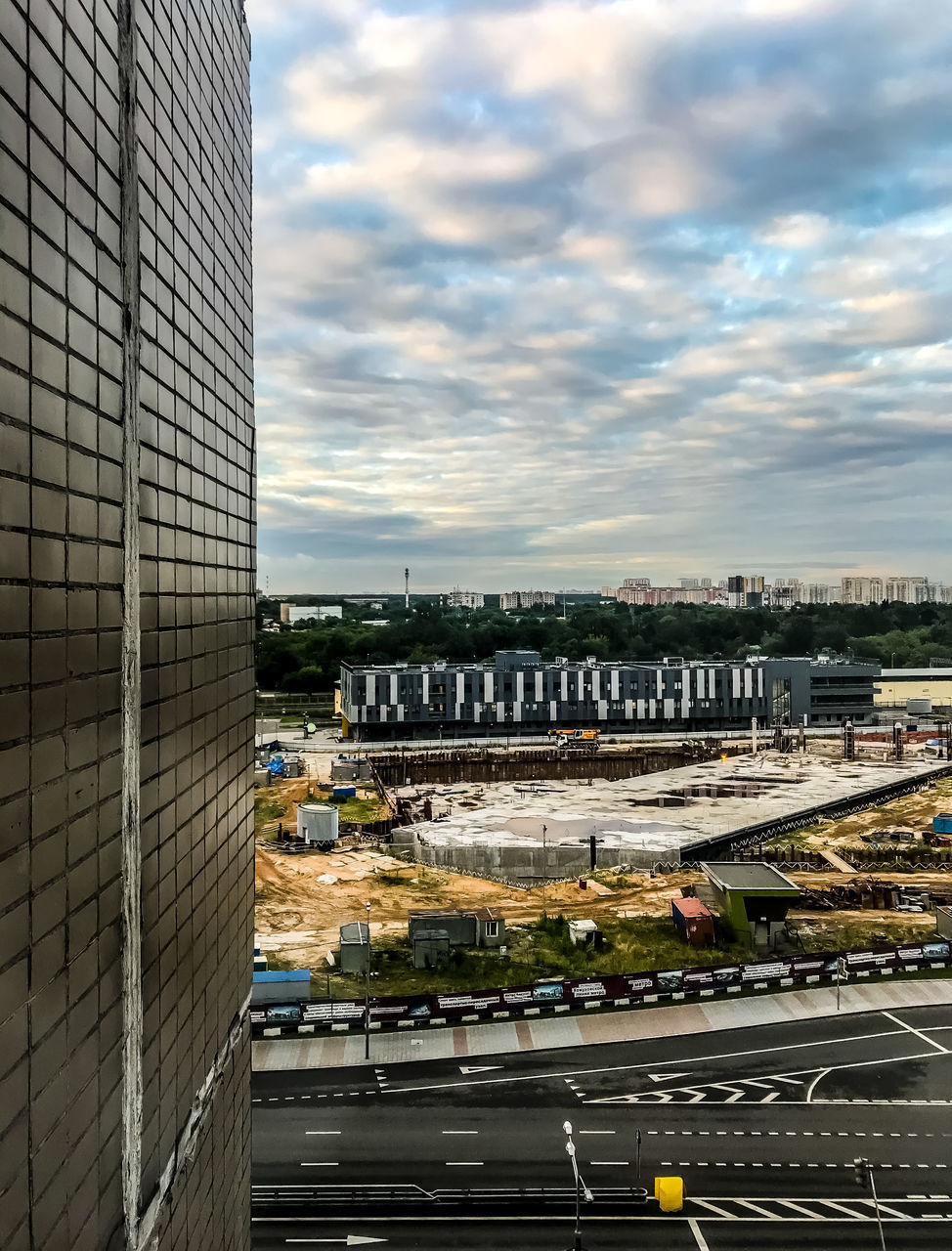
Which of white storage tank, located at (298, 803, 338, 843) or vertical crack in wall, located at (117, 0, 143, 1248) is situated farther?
white storage tank, located at (298, 803, 338, 843)

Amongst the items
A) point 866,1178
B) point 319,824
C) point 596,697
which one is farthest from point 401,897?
point 596,697

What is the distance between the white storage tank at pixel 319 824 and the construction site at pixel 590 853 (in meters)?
1.18

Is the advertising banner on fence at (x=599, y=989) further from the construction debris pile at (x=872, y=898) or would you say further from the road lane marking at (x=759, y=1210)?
the road lane marking at (x=759, y=1210)

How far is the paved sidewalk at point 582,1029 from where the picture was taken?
3988 centimetres

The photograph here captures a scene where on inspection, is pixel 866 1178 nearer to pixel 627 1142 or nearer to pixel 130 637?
pixel 627 1142

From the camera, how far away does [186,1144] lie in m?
17.2

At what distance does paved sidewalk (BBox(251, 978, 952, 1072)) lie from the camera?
1570 inches

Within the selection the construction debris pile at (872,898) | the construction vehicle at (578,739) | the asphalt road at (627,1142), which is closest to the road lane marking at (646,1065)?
the asphalt road at (627,1142)

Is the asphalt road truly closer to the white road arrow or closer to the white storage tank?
the white road arrow

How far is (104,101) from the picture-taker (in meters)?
12.0

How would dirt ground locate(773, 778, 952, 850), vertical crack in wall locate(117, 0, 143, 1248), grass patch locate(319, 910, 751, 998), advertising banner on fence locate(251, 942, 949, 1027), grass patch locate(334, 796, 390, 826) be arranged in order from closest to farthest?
vertical crack in wall locate(117, 0, 143, 1248) < advertising banner on fence locate(251, 942, 949, 1027) < grass patch locate(319, 910, 751, 998) < dirt ground locate(773, 778, 952, 850) < grass patch locate(334, 796, 390, 826)

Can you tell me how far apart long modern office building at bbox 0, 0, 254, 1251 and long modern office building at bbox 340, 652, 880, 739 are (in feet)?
387

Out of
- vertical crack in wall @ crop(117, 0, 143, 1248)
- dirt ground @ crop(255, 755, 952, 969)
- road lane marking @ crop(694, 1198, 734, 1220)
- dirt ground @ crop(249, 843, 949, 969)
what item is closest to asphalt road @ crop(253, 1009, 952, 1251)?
road lane marking @ crop(694, 1198, 734, 1220)

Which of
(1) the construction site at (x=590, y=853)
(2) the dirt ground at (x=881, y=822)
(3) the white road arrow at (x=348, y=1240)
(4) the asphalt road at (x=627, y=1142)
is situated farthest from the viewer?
(2) the dirt ground at (x=881, y=822)
